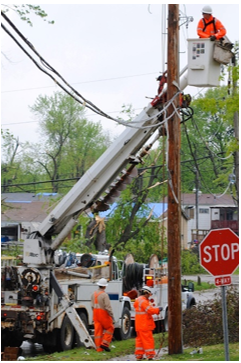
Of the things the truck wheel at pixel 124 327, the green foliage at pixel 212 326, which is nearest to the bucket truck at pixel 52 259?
the truck wheel at pixel 124 327

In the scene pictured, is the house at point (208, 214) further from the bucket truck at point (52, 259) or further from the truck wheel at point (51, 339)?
the bucket truck at point (52, 259)

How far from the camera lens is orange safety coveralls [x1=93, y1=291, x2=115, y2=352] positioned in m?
15.4

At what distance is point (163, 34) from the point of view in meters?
15.1

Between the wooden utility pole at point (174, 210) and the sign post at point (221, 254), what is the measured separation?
3.89 metres

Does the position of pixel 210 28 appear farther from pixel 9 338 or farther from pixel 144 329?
pixel 9 338

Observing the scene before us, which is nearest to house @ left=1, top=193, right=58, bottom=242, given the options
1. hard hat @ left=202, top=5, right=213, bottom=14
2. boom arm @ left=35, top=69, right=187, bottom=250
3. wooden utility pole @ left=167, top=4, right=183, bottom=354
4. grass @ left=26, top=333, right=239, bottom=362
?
grass @ left=26, top=333, right=239, bottom=362

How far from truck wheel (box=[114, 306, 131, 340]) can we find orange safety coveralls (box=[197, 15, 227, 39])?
8502 mm

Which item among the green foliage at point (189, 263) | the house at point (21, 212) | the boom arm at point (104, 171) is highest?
the house at point (21, 212)

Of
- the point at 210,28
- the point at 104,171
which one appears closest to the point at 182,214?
the point at 104,171

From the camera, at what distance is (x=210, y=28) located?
13227 mm

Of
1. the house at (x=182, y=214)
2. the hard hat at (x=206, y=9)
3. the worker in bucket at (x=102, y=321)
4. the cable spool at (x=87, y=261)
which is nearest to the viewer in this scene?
the hard hat at (x=206, y=9)

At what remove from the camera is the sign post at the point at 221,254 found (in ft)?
34.7

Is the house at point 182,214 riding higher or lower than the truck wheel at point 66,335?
higher

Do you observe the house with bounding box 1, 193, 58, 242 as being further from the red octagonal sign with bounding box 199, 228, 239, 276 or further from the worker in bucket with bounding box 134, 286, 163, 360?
the red octagonal sign with bounding box 199, 228, 239, 276
